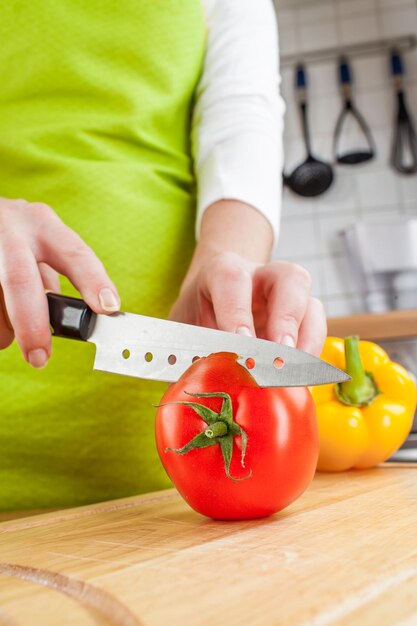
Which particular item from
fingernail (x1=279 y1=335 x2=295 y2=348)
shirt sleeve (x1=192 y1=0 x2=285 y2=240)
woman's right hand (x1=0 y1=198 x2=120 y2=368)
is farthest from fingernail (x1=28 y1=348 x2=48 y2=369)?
shirt sleeve (x1=192 y1=0 x2=285 y2=240)

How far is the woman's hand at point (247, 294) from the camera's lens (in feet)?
2.34

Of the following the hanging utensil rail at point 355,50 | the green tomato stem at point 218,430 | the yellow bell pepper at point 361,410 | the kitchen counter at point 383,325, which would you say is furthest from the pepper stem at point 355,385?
the hanging utensil rail at point 355,50

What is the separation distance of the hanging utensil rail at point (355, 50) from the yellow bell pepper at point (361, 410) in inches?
83.4

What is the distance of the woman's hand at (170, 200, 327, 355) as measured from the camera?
71cm

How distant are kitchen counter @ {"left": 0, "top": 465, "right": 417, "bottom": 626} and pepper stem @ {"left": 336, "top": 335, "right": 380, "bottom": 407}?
0.28 metres

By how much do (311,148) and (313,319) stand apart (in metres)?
2.20

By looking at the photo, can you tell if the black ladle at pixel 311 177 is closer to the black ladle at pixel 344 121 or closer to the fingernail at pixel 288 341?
the black ladle at pixel 344 121

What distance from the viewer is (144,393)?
0.99 m

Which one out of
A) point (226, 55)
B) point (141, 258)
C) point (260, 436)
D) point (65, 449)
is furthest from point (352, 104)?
point (260, 436)

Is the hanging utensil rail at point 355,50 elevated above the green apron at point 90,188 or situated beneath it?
elevated above

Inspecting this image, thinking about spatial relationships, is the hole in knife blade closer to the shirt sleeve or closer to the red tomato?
the red tomato

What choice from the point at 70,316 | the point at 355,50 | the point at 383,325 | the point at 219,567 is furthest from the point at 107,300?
the point at 355,50

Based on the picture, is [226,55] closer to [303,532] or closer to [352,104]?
[303,532]

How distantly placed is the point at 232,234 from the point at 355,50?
2.20m
